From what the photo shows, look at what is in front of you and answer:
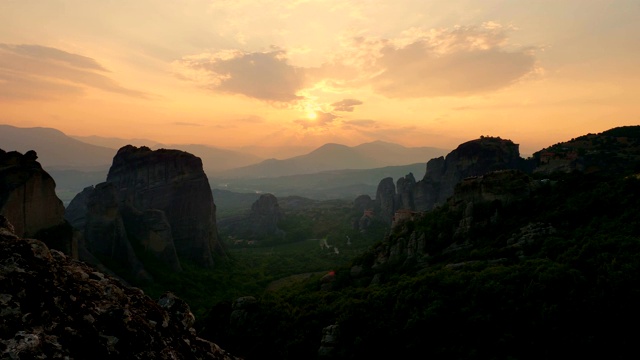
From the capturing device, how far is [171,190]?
87000 mm

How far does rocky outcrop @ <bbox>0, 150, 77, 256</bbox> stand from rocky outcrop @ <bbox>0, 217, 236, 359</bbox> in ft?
164

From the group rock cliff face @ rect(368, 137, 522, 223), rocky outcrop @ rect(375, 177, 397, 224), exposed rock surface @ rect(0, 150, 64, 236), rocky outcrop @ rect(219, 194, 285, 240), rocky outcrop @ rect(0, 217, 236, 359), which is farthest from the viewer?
rocky outcrop @ rect(219, 194, 285, 240)

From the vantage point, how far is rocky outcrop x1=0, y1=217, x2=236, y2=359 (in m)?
5.27

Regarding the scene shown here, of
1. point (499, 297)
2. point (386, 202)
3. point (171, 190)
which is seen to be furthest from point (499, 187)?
point (386, 202)

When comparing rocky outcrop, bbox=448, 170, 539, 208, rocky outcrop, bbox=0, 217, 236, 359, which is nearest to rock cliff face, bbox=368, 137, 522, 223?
rocky outcrop, bbox=448, 170, 539, 208

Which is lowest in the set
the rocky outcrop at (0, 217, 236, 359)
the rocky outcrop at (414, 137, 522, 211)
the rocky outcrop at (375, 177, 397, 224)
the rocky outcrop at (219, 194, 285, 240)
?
the rocky outcrop at (219, 194, 285, 240)

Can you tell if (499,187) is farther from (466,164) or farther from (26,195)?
(466,164)

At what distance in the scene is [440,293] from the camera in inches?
1235

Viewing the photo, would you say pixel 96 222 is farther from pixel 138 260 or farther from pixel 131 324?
pixel 131 324

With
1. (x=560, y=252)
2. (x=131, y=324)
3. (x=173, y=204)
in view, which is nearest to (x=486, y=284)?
(x=560, y=252)

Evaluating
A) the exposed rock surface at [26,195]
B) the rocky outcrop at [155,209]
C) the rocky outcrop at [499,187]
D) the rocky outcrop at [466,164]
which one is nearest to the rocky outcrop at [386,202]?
the rocky outcrop at [466,164]

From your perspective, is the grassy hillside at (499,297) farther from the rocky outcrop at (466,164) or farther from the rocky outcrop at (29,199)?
the rocky outcrop at (466,164)

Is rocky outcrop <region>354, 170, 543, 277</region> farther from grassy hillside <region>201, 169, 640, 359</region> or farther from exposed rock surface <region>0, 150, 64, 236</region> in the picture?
exposed rock surface <region>0, 150, 64, 236</region>

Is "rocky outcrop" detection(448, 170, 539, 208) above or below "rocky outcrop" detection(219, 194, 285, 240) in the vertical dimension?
above
